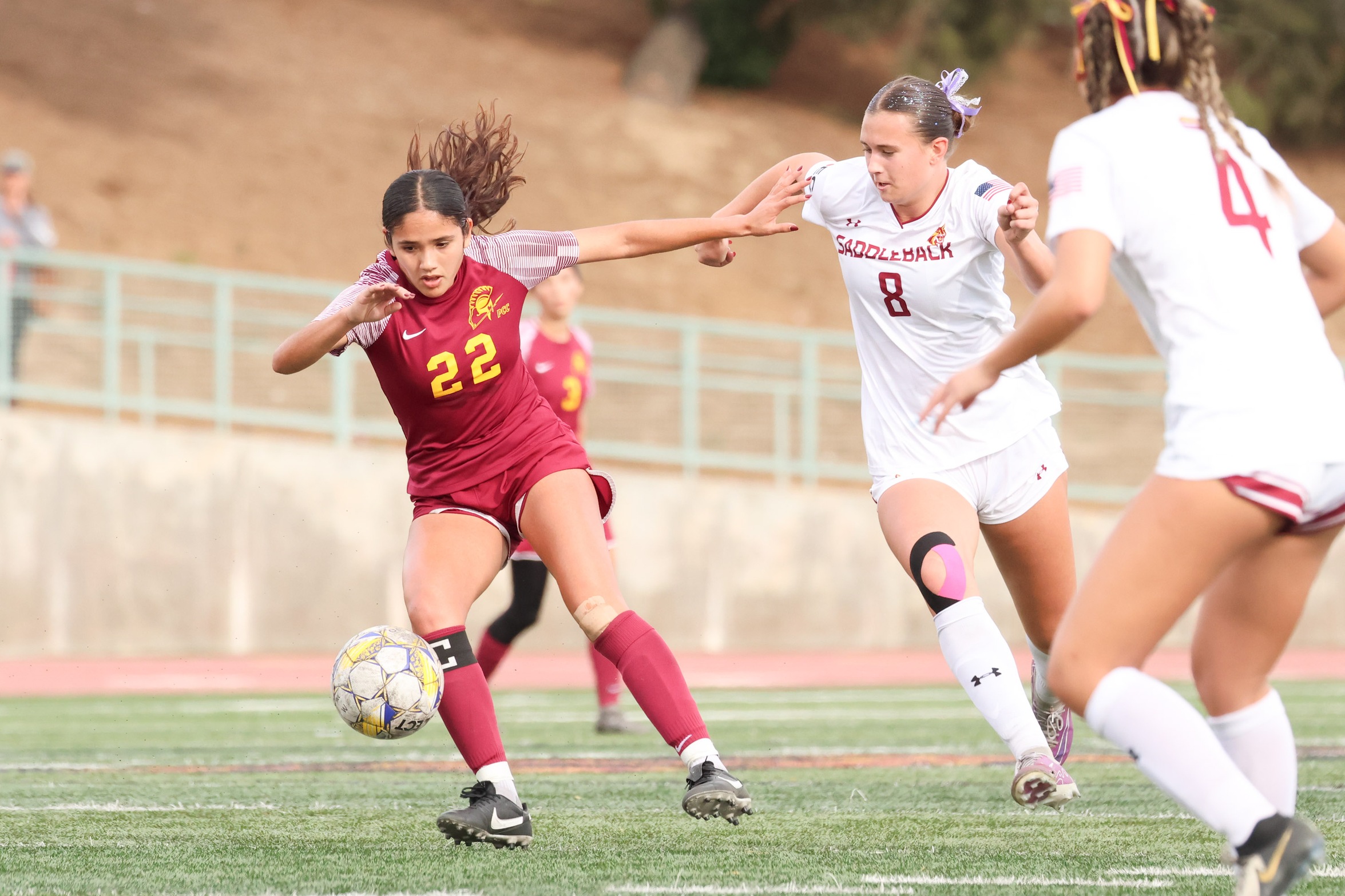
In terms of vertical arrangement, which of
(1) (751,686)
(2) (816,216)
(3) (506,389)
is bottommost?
(1) (751,686)

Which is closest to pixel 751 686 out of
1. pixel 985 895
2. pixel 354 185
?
pixel 985 895

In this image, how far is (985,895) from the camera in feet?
13.6

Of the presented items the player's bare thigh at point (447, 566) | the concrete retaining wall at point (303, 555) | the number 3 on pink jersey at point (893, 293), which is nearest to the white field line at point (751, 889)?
the player's bare thigh at point (447, 566)

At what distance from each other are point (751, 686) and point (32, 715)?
5.01 metres

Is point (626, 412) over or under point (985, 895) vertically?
over

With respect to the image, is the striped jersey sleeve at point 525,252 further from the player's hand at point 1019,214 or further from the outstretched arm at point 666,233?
the player's hand at point 1019,214

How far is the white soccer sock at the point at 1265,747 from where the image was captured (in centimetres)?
382

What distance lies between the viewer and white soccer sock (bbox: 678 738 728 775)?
4895 millimetres

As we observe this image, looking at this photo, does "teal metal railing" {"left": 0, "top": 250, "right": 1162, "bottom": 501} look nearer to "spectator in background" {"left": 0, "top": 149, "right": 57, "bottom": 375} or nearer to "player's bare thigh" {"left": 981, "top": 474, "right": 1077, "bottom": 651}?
"spectator in background" {"left": 0, "top": 149, "right": 57, "bottom": 375}

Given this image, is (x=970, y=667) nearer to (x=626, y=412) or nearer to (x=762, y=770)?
(x=762, y=770)

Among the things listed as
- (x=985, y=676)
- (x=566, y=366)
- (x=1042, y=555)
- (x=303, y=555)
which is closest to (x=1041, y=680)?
(x=1042, y=555)

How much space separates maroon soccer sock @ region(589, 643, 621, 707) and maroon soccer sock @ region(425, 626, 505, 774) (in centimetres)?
405

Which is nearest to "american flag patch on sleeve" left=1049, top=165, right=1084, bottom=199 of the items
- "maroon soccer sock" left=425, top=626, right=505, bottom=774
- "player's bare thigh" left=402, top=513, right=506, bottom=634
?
"player's bare thigh" left=402, top=513, right=506, bottom=634

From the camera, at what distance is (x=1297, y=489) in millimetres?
3395
